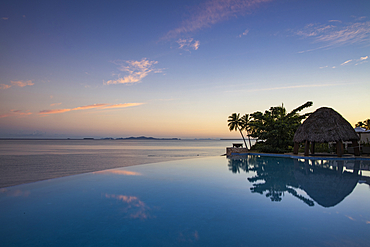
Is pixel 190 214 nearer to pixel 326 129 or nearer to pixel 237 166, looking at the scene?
pixel 237 166

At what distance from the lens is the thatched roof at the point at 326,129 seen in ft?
55.5

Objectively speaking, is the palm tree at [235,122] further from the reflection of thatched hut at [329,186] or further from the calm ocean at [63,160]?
the reflection of thatched hut at [329,186]

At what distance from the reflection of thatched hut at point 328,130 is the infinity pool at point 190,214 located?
28.0 feet

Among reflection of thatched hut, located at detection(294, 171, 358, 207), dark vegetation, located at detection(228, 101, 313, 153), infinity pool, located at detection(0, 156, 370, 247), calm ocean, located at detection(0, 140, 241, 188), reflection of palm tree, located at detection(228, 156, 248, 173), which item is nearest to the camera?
infinity pool, located at detection(0, 156, 370, 247)

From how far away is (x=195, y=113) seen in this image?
132 ft

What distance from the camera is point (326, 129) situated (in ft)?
57.1

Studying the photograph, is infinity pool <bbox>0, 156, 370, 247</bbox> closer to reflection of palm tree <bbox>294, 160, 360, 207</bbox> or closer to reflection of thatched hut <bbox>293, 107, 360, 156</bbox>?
reflection of palm tree <bbox>294, 160, 360, 207</bbox>

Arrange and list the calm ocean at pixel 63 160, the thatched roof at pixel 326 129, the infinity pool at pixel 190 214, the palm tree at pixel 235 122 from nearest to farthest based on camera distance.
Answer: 1. the infinity pool at pixel 190 214
2. the calm ocean at pixel 63 160
3. the thatched roof at pixel 326 129
4. the palm tree at pixel 235 122

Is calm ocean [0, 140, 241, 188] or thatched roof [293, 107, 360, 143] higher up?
thatched roof [293, 107, 360, 143]

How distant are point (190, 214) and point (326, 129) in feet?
57.6

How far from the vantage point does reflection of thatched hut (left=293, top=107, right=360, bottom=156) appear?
1694 centimetres

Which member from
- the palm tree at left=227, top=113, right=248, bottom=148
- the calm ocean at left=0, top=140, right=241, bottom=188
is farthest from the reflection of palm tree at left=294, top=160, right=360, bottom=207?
the palm tree at left=227, top=113, right=248, bottom=148

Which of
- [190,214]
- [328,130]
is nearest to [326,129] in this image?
[328,130]

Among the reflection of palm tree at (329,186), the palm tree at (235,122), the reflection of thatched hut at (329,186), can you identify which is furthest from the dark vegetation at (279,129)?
the reflection of thatched hut at (329,186)
